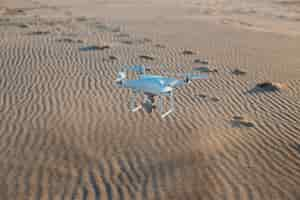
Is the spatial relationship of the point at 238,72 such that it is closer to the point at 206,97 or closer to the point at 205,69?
the point at 205,69

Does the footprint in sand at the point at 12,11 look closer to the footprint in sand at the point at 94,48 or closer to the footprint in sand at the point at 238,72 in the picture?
the footprint in sand at the point at 94,48

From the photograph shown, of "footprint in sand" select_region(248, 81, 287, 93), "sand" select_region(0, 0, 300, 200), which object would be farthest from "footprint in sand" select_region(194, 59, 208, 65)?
"footprint in sand" select_region(248, 81, 287, 93)

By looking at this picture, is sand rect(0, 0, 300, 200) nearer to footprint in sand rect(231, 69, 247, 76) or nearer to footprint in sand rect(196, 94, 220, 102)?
footprint in sand rect(196, 94, 220, 102)

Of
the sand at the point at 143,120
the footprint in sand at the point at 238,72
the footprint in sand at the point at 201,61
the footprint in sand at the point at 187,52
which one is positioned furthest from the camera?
the footprint in sand at the point at 187,52

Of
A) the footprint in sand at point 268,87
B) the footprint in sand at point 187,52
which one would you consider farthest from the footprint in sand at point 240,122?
the footprint in sand at point 187,52

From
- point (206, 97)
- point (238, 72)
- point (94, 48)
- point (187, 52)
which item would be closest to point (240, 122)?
point (206, 97)

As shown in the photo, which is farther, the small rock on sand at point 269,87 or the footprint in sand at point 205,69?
the footprint in sand at point 205,69

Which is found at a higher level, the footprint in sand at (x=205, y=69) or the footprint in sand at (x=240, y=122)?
the footprint in sand at (x=205, y=69)
